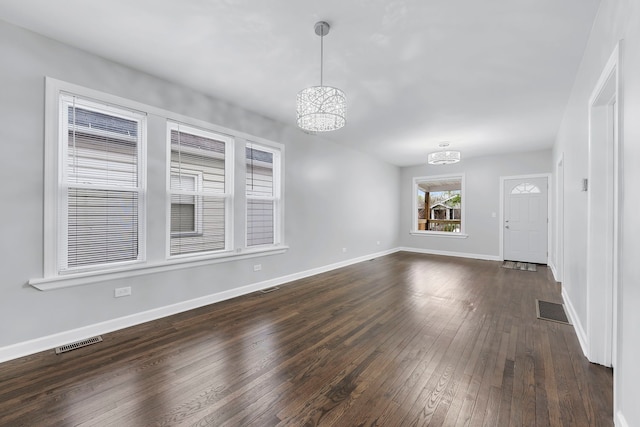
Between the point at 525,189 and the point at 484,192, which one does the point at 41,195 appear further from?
the point at 525,189

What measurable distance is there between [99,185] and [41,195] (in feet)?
1.44

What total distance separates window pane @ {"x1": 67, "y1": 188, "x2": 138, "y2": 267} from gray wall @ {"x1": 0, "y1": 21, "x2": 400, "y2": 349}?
0.79ft

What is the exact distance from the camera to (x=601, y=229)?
2123 mm

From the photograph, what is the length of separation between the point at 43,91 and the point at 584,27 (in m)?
4.79

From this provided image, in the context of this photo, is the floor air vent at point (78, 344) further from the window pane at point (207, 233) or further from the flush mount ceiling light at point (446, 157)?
the flush mount ceiling light at point (446, 157)

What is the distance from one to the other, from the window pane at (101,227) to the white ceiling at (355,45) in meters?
1.46

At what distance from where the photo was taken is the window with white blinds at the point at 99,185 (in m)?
2.62

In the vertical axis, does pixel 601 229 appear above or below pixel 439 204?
below

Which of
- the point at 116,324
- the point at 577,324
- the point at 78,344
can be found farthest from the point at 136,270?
the point at 577,324

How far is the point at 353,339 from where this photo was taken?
266 centimetres

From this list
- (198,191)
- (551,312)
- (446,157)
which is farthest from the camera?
(446,157)

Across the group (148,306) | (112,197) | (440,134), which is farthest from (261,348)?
(440,134)

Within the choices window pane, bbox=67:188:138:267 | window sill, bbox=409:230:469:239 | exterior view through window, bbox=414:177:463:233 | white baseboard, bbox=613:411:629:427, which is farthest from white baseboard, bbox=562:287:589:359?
window pane, bbox=67:188:138:267

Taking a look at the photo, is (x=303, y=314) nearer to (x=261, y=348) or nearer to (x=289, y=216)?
(x=261, y=348)
